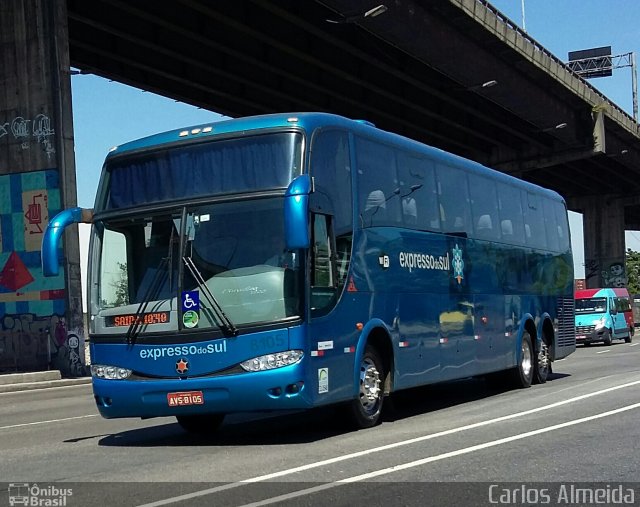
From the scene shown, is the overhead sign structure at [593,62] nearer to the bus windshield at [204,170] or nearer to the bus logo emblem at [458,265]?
the bus logo emblem at [458,265]

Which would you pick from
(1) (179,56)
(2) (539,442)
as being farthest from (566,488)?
(1) (179,56)

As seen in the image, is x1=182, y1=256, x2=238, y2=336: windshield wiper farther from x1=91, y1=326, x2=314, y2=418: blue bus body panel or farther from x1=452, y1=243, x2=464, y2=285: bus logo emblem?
x1=452, y1=243, x2=464, y2=285: bus logo emblem

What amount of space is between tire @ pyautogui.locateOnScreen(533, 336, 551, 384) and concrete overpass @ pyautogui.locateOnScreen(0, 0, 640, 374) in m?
15.3

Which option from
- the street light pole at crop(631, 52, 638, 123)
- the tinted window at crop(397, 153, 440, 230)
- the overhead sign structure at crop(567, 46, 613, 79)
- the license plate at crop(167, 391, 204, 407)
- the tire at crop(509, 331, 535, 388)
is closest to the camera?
the license plate at crop(167, 391, 204, 407)

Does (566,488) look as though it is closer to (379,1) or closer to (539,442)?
(539,442)

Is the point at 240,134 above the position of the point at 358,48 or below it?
below

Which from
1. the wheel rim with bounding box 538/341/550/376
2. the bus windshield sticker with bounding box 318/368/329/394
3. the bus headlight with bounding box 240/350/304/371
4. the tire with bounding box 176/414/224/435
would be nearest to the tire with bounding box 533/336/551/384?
the wheel rim with bounding box 538/341/550/376

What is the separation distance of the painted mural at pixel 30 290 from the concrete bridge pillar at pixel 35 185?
3 cm

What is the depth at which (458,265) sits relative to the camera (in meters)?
13.8

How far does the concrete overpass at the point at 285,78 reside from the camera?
28.0 meters

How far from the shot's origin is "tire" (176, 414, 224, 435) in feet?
36.9

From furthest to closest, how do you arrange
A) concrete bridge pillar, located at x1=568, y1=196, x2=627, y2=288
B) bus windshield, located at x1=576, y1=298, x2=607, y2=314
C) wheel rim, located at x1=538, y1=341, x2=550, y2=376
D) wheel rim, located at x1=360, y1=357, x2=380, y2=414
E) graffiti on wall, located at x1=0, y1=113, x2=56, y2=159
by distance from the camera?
1. concrete bridge pillar, located at x1=568, y1=196, x2=627, y2=288
2. bus windshield, located at x1=576, y1=298, x2=607, y2=314
3. graffiti on wall, located at x1=0, y1=113, x2=56, y2=159
4. wheel rim, located at x1=538, y1=341, x2=550, y2=376
5. wheel rim, located at x1=360, y1=357, x2=380, y2=414

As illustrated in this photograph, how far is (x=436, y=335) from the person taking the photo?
12805 millimetres

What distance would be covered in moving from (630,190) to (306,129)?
207 feet
